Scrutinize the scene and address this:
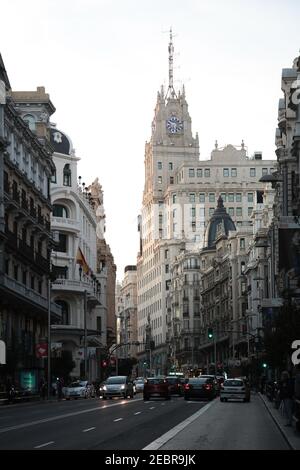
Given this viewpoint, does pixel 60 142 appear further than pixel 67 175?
Yes

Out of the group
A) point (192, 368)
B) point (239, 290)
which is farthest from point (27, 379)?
point (192, 368)

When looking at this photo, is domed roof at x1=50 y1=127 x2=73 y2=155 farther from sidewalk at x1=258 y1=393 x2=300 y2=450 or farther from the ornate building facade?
sidewalk at x1=258 y1=393 x2=300 y2=450

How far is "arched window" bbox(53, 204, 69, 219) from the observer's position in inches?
3936

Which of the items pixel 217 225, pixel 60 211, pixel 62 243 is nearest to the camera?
pixel 62 243

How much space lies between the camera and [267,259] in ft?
352

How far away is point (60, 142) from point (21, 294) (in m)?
38.1

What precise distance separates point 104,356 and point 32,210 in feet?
153

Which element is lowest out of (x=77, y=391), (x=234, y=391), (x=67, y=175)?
(x=77, y=391)

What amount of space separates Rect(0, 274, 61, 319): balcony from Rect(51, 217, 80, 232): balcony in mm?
19927

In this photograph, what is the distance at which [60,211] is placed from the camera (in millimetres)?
100688

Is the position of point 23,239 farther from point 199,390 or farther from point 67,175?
point 67,175

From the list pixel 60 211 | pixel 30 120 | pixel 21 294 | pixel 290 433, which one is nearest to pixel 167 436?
pixel 290 433

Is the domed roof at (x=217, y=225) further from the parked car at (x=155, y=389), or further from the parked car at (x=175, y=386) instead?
the parked car at (x=155, y=389)

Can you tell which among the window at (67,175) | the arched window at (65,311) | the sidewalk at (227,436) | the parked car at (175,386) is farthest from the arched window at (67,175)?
the sidewalk at (227,436)
